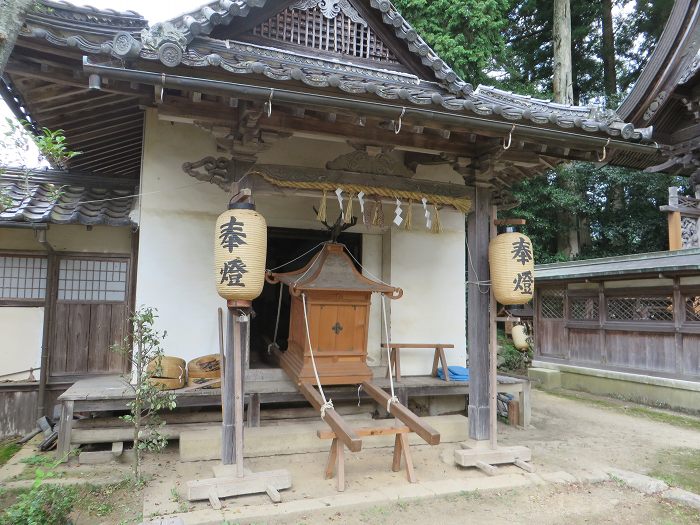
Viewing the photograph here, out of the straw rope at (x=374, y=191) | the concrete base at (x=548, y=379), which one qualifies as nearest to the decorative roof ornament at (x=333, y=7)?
the straw rope at (x=374, y=191)

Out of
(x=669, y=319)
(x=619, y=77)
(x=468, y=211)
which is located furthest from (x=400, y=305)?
(x=619, y=77)

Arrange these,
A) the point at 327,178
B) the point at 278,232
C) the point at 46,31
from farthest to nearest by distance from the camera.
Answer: the point at 278,232, the point at 327,178, the point at 46,31

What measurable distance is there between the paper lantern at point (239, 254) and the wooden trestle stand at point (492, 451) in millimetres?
2853

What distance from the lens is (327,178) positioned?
5293 mm

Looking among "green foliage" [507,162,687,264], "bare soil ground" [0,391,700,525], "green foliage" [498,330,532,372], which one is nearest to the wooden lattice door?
"bare soil ground" [0,391,700,525]

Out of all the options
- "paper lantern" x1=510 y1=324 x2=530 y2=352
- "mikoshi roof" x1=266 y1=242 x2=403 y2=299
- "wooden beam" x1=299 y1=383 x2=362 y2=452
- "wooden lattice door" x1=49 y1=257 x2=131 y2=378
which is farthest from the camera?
"paper lantern" x1=510 y1=324 x2=530 y2=352

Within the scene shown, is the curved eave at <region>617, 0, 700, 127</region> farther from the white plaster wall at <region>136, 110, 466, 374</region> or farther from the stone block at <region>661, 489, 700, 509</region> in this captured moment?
the stone block at <region>661, 489, 700, 509</region>

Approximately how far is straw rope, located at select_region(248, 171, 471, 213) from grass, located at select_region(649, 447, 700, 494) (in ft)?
12.5

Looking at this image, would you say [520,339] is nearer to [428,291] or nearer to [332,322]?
[428,291]

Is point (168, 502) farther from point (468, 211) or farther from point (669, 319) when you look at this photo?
point (669, 319)

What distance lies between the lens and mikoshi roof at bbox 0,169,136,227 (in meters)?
6.11

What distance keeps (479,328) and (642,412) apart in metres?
5.69

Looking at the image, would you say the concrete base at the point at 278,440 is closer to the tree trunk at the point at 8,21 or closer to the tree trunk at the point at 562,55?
the tree trunk at the point at 8,21

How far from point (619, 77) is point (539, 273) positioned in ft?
45.2
